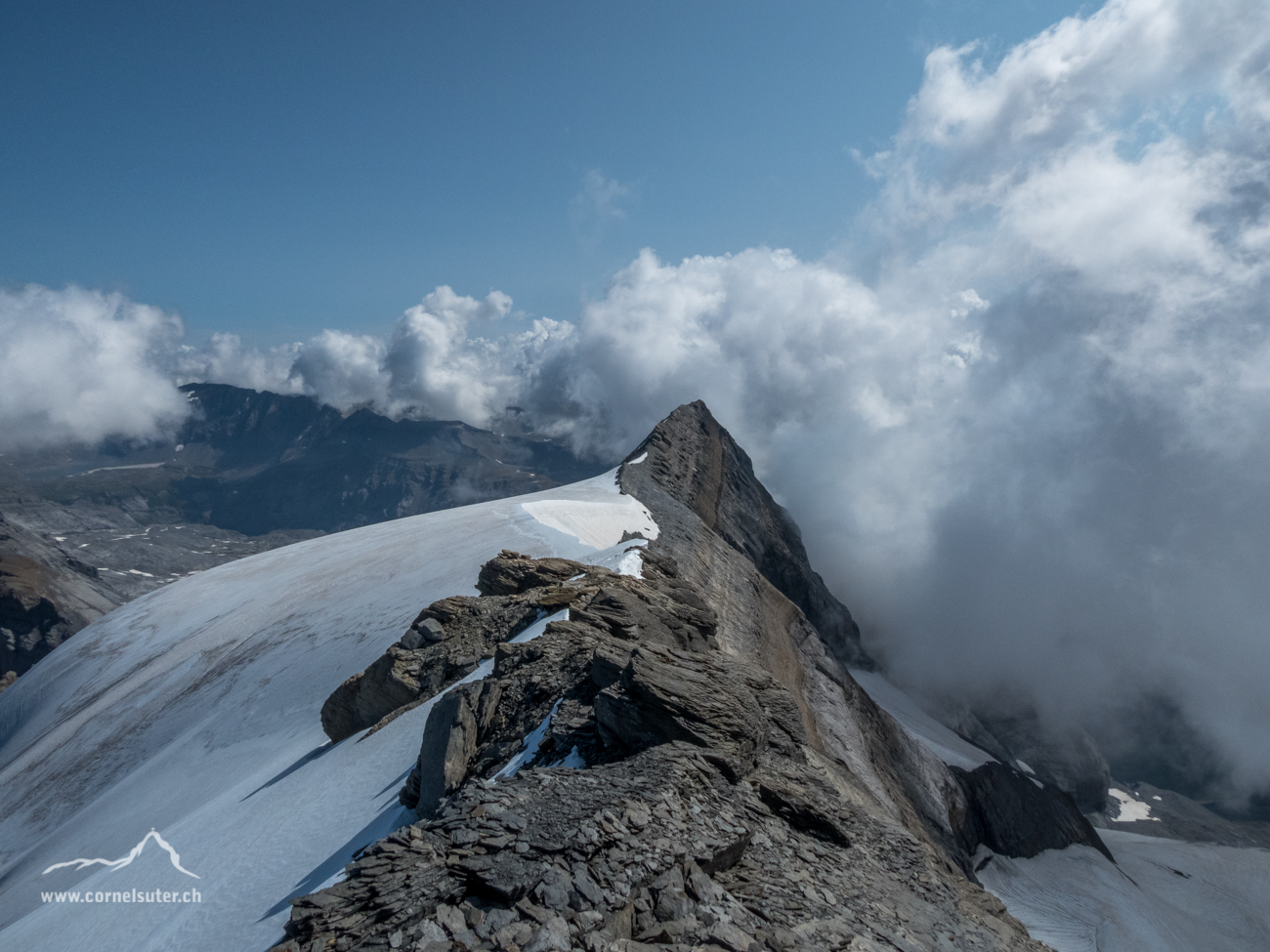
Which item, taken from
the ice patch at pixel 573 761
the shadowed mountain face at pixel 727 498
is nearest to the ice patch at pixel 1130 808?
the shadowed mountain face at pixel 727 498

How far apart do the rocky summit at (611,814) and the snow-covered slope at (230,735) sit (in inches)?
96.9

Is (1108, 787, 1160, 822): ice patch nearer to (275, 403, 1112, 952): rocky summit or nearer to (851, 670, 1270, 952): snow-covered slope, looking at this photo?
(851, 670, 1270, 952): snow-covered slope

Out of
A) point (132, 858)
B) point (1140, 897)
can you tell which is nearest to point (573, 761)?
point (132, 858)

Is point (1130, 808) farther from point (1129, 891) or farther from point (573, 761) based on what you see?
point (573, 761)

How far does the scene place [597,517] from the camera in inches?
2039

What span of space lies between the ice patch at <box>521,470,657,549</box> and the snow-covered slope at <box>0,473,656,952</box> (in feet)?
0.79

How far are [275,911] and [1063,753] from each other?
14550 centimetres

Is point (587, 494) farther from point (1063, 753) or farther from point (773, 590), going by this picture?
point (1063, 753)

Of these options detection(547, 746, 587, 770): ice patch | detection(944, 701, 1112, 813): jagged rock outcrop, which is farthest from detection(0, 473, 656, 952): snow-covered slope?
detection(944, 701, 1112, 813): jagged rock outcrop

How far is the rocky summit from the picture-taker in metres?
7.69

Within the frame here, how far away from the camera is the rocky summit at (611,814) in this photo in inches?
303

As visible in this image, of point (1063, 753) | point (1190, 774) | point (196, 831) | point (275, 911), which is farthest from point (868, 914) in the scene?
point (1190, 774)

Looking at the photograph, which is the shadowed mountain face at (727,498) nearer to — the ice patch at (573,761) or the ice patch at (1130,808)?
the ice patch at (573,761)

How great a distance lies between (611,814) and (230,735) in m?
28.5
